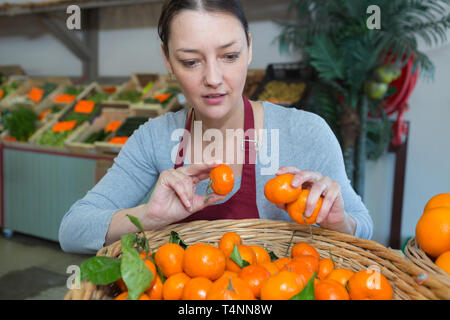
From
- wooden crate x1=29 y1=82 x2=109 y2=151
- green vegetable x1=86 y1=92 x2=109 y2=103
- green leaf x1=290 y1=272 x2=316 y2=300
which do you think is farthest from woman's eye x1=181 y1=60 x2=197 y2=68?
green vegetable x1=86 y1=92 x2=109 y2=103

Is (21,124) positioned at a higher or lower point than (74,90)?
lower

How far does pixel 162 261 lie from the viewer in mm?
904

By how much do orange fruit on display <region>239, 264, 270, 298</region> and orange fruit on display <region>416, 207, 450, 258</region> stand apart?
1.32ft

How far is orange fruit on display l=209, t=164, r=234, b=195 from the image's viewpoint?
42.1 inches

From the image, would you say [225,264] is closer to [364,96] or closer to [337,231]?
[337,231]

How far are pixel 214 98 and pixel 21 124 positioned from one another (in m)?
3.61

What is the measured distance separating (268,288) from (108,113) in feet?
11.9

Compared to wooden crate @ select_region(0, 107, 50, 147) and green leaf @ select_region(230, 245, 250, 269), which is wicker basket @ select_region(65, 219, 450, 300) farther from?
wooden crate @ select_region(0, 107, 50, 147)

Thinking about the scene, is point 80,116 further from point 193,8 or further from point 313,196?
point 313,196

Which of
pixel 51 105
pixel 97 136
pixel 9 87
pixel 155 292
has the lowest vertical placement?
pixel 155 292

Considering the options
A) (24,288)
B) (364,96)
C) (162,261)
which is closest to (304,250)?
(162,261)

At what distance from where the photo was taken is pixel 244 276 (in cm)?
84

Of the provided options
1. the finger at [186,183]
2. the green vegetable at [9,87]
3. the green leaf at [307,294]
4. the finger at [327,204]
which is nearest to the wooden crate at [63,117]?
the green vegetable at [9,87]

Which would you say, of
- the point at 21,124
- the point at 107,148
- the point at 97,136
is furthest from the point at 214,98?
the point at 21,124
